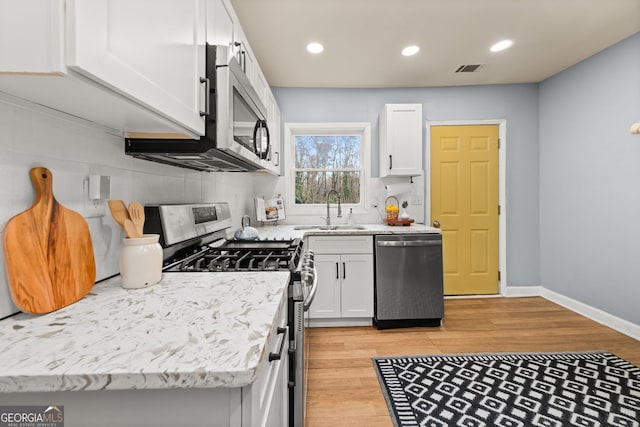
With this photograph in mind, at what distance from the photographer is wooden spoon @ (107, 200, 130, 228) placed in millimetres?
958

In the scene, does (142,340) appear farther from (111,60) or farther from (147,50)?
(147,50)

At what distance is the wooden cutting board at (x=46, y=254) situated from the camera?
2.31 ft

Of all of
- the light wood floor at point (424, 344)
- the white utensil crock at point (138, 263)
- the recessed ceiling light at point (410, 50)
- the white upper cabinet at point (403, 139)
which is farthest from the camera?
the white upper cabinet at point (403, 139)

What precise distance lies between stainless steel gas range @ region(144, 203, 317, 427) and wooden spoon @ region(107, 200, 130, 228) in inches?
9.3

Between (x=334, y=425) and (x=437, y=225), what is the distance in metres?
2.24

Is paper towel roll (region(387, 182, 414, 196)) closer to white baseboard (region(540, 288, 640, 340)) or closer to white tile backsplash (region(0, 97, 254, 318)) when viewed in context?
white baseboard (region(540, 288, 640, 340))

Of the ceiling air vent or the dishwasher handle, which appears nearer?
the dishwasher handle

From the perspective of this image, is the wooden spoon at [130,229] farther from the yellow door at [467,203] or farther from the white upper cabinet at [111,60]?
the yellow door at [467,203]

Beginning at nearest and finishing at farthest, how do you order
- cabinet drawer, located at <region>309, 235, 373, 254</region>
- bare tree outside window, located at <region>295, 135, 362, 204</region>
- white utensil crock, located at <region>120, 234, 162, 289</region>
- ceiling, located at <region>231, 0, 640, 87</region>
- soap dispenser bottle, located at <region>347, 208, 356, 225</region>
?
white utensil crock, located at <region>120, 234, 162, 289</region>, ceiling, located at <region>231, 0, 640, 87</region>, cabinet drawer, located at <region>309, 235, 373, 254</region>, soap dispenser bottle, located at <region>347, 208, 356, 225</region>, bare tree outside window, located at <region>295, 135, 362, 204</region>

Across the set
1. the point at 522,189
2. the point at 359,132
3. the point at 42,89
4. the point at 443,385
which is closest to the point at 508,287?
the point at 522,189

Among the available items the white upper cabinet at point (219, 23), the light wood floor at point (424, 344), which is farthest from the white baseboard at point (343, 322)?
the white upper cabinet at point (219, 23)

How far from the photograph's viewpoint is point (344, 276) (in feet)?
8.89

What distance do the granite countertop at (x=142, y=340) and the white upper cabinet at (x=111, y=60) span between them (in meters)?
0.51

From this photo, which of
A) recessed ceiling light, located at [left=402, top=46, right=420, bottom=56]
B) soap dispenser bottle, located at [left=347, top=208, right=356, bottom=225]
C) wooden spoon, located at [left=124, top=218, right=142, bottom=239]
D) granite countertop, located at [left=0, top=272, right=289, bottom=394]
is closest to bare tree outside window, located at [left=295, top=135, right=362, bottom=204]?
soap dispenser bottle, located at [left=347, top=208, right=356, bottom=225]
